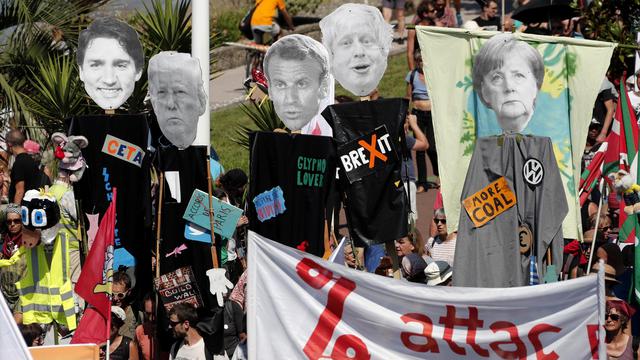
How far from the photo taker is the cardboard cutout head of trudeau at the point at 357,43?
40.5 feet

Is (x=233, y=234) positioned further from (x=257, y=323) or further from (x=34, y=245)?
(x=257, y=323)

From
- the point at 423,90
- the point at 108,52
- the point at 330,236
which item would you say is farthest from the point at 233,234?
the point at 423,90

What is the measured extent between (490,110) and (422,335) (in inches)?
113

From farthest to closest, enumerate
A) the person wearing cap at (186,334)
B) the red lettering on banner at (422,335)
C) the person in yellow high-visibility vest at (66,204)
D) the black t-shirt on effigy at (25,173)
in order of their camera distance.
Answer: the black t-shirt on effigy at (25,173), the person in yellow high-visibility vest at (66,204), the person wearing cap at (186,334), the red lettering on banner at (422,335)

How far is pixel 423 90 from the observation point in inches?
635

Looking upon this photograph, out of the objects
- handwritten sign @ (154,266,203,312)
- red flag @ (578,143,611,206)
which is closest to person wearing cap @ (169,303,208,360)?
handwritten sign @ (154,266,203,312)

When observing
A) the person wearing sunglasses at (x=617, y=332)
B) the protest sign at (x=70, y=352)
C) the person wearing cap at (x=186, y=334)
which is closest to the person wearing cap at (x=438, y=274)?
the person wearing sunglasses at (x=617, y=332)

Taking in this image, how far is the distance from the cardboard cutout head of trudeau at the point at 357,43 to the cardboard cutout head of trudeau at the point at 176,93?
1.06m

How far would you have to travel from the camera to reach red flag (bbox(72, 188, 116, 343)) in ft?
38.2

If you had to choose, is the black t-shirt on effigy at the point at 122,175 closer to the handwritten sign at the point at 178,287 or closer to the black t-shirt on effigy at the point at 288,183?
the handwritten sign at the point at 178,287

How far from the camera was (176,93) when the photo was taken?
12641 millimetres

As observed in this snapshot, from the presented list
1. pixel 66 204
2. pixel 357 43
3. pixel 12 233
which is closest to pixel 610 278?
pixel 357 43

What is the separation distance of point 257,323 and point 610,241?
4070 mm

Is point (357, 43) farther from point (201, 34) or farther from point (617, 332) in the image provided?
point (617, 332)
